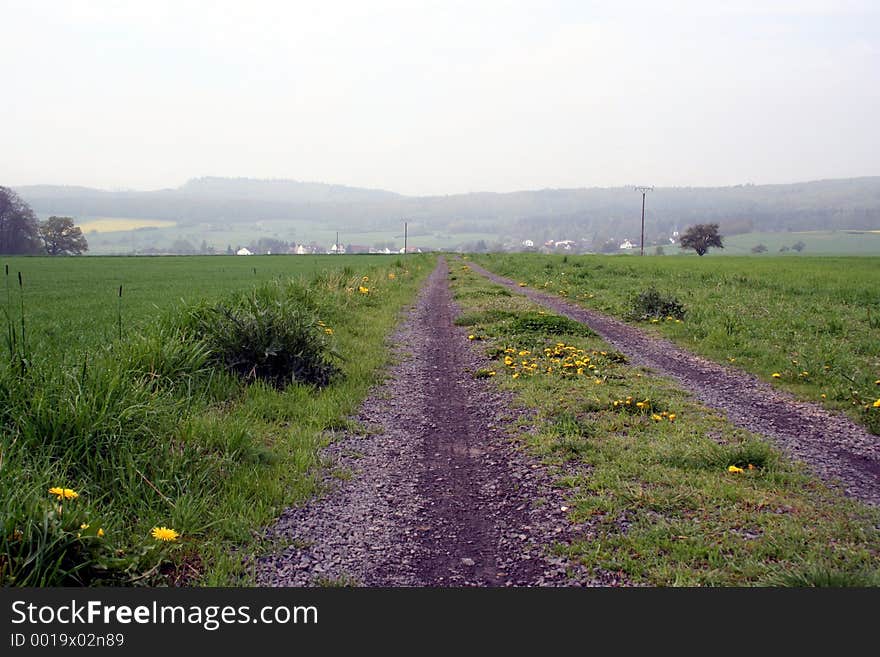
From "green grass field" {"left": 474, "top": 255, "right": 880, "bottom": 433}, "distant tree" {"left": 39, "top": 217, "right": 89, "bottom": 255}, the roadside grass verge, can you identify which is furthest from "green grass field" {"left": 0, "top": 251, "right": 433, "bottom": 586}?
"distant tree" {"left": 39, "top": 217, "right": 89, "bottom": 255}

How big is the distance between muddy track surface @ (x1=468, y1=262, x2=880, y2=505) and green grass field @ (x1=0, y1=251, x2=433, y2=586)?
169 inches

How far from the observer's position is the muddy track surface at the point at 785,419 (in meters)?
5.11

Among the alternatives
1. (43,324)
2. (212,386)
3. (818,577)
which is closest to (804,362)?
(818,577)

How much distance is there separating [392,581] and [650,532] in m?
1.69

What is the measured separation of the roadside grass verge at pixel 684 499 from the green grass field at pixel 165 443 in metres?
2.23

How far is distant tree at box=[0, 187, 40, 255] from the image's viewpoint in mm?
67375

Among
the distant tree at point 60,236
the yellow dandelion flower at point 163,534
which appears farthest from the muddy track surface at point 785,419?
the distant tree at point 60,236

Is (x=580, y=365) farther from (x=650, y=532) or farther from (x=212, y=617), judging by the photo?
(x=212, y=617)

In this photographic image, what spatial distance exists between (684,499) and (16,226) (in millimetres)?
83948

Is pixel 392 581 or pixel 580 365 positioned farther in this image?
pixel 580 365

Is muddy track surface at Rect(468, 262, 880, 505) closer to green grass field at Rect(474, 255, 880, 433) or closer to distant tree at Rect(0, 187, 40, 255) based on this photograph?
green grass field at Rect(474, 255, 880, 433)

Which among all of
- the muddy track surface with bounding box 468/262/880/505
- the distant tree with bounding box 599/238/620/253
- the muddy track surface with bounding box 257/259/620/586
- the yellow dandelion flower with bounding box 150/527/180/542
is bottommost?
the muddy track surface with bounding box 257/259/620/586

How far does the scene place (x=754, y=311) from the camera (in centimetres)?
1427

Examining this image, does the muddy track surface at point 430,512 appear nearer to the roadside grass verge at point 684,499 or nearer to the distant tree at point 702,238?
the roadside grass verge at point 684,499
